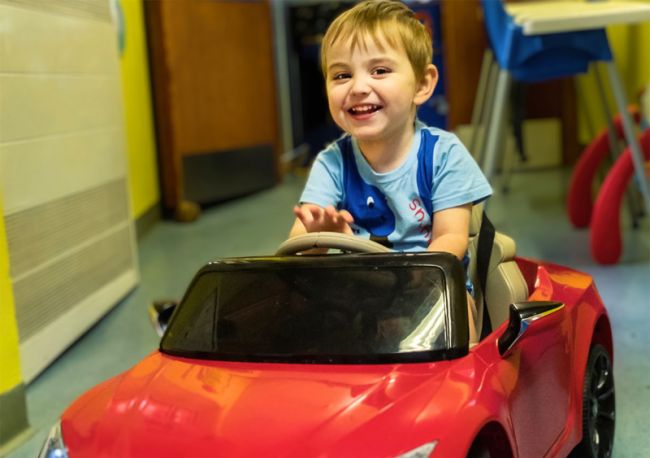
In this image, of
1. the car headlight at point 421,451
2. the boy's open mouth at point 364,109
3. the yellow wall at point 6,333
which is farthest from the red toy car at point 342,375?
the yellow wall at point 6,333

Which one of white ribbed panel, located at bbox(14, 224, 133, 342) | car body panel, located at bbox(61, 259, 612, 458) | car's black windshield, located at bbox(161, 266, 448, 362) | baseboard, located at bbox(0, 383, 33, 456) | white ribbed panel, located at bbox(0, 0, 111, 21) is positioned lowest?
baseboard, located at bbox(0, 383, 33, 456)

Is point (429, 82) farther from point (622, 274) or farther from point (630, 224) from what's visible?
point (630, 224)

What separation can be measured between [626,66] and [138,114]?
3.37 meters

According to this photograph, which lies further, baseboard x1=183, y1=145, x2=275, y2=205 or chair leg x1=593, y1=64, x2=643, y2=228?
baseboard x1=183, y1=145, x2=275, y2=205

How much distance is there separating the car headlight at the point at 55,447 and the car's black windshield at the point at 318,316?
255 millimetres

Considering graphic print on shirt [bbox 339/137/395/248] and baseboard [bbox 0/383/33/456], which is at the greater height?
graphic print on shirt [bbox 339/137/395/248]

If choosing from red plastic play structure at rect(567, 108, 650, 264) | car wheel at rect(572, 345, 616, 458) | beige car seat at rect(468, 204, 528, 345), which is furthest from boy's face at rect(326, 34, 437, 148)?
red plastic play structure at rect(567, 108, 650, 264)

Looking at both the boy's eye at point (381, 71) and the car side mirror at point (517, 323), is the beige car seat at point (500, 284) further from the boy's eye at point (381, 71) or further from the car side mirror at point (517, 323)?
the boy's eye at point (381, 71)

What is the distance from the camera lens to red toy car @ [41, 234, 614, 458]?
1.16 meters

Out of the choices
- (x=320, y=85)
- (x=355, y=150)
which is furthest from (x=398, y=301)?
(x=320, y=85)

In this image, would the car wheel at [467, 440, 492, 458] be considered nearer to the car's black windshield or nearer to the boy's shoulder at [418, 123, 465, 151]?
the car's black windshield

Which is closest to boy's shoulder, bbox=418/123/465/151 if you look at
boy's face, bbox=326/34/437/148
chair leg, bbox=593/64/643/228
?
boy's face, bbox=326/34/437/148

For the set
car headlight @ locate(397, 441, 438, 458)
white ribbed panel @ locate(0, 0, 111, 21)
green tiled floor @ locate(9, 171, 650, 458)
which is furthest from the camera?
white ribbed panel @ locate(0, 0, 111, 21)

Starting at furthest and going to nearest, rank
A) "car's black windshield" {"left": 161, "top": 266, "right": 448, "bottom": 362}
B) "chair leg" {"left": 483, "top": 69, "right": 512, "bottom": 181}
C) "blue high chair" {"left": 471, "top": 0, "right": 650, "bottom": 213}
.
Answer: "chair leg" {"left": 483, "top": 69, "right": 512, "bottom": 181} < "blue high chair" {"left": 471, "top": 0, "right": 650, "bottom": 213} < "car's black windshield" {"left": 161, "top": 266, "right": 448, "bottom": 362}
